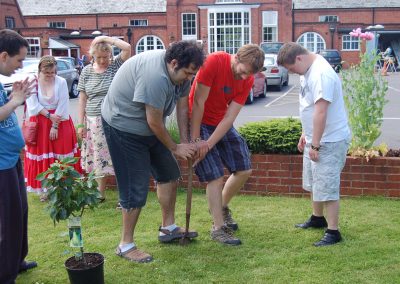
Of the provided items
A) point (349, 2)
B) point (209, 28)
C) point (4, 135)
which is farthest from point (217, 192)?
point (349, 2)

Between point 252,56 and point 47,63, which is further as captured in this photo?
point 47,63

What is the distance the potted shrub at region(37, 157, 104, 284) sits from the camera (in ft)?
11.9

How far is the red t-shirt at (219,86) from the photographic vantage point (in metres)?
4.43

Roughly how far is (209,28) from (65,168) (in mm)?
40297

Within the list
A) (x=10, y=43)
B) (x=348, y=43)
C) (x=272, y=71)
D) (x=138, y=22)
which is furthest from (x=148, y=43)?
(x=10, y=43)

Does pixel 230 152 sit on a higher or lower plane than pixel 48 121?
lower

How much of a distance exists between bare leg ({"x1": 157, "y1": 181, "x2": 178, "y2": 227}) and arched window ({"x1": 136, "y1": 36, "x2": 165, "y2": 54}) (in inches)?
1544

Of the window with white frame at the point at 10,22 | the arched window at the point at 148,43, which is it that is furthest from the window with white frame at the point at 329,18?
the window with white frame at the point at 10,22

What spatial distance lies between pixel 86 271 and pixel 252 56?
7.07 feet

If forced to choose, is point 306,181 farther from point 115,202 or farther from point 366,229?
point 115,202

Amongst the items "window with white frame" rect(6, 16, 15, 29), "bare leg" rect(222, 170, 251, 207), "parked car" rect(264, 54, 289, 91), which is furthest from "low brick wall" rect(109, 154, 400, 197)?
"window with white frame" rect(6, 16, 15, 29)

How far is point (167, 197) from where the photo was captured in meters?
4.63

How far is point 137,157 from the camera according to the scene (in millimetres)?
4184

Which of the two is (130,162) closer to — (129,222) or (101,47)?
(129,222)
